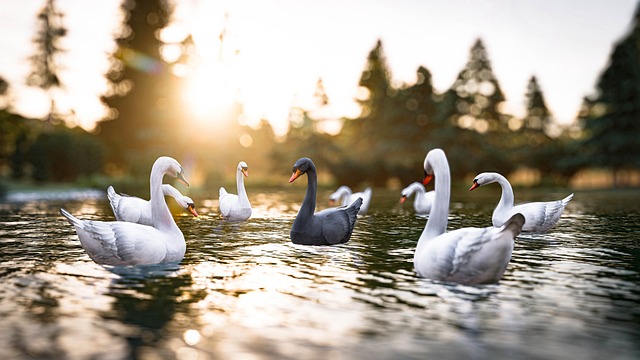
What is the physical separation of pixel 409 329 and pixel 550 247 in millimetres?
7019

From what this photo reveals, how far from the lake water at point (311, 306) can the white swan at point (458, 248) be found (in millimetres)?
197

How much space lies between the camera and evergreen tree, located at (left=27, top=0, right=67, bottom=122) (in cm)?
6588

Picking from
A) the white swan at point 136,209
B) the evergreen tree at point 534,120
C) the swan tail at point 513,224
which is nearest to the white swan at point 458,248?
the swan tail at point 513,224

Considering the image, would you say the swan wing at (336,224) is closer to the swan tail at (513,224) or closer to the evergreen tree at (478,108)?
the swan tail at (513,224)

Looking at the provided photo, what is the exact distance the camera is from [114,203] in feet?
47.4

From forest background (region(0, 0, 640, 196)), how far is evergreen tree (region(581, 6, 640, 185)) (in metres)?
0.08

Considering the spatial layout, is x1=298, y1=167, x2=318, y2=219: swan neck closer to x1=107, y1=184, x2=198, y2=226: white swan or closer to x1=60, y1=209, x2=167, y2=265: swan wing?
x1=107, y1=184, x2=198, y2=226: white swan

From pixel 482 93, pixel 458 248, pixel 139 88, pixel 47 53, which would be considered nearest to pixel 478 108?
pixel 482 93

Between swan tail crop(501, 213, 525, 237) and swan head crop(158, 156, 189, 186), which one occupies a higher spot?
swan head crop(158, 156, 189, 186)

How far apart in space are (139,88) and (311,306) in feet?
168

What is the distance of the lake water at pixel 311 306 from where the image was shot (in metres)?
5.63

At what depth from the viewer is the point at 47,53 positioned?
6625 cm

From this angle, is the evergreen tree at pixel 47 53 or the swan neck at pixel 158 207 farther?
the evergreen tree at pixel 47 53

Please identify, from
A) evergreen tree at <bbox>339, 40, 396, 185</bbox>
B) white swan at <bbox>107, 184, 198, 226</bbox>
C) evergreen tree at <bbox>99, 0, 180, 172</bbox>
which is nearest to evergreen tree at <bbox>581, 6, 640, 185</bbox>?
evergreen tree at <bbox>339, 40, 396, 185</bbox>
